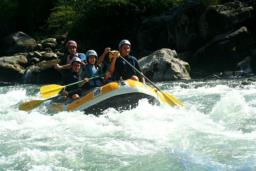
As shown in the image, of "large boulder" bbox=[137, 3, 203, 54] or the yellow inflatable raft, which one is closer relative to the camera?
the yellow inflatable raft

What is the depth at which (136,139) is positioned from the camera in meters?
7.88

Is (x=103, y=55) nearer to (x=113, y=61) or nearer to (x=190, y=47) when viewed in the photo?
(x=113, y=61)

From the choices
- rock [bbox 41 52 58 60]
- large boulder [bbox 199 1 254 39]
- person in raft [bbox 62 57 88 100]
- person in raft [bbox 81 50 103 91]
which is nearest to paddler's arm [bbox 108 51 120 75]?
person in raft [bbox 81 50 103 91]

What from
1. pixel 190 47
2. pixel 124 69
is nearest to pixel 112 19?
pixel 190 47

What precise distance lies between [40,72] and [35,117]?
1199cm

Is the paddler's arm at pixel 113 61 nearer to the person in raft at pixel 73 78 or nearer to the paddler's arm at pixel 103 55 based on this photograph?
the paddler's arm at pixel 103 55

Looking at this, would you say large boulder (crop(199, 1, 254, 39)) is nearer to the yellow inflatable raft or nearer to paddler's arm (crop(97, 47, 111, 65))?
paddler's arm (crop(97, 47, 111, 65))

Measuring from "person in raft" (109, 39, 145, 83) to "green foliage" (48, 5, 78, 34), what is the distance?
68.3ft

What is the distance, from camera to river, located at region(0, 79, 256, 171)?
6684mm

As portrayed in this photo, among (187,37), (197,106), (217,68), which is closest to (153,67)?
(217,68)

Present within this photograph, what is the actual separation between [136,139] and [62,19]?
25.5 metres

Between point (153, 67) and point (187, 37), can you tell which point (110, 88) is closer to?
point (153, 67)

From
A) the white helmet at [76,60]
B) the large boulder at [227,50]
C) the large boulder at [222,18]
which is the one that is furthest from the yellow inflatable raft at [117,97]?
the large boulder at [222,18]

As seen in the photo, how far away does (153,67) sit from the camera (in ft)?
59.7
